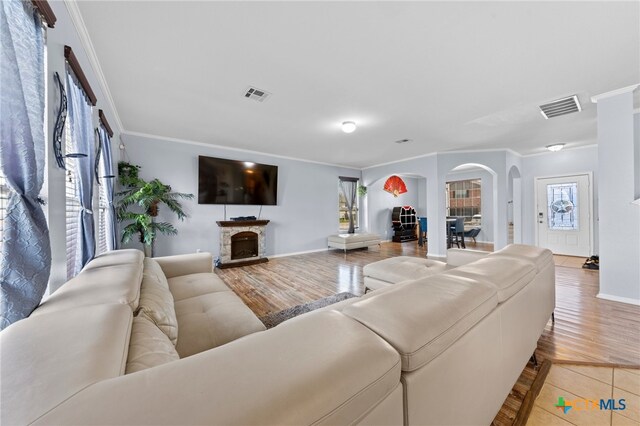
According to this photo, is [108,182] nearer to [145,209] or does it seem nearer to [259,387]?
[145,209]

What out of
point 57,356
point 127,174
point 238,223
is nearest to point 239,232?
point 238,223

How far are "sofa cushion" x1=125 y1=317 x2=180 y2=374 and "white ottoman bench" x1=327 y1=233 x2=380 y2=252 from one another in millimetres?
5475

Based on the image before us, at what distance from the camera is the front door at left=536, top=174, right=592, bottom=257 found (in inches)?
209

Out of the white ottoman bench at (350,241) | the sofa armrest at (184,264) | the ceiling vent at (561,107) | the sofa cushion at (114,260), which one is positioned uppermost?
the ceiling vent at (561,107)

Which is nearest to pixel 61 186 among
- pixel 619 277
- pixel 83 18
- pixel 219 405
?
pixel 83 18

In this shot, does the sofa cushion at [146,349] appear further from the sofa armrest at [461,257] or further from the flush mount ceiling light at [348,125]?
the flush mount ceiling light at [348,125]

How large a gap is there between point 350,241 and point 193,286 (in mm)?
4626

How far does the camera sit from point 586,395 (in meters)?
1.53

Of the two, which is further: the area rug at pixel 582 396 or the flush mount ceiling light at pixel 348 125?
the flush mount ceiling light at pixel 348 125

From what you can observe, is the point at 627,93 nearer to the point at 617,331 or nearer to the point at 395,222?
the point at 617,331

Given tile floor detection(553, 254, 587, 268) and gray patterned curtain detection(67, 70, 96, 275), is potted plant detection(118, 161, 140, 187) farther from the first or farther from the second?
tile floor detection(553, 254, 587, 268)

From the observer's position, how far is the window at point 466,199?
332 inches

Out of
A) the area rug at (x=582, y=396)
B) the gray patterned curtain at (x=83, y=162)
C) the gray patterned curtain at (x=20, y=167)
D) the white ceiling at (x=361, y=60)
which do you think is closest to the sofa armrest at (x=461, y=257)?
the area rug at (x=582, y=396)

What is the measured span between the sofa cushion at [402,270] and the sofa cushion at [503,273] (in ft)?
3.30
